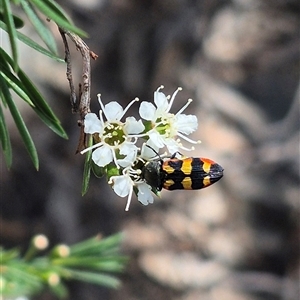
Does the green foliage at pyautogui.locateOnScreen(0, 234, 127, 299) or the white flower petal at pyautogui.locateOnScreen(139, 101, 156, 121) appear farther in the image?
the green foliage at pyautogui.locateOnScreen(0, 234, 127, 299)

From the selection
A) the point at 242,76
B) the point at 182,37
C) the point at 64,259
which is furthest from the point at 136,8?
the point at 64,259

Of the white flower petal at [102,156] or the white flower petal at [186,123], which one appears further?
the white flower petal at [186,123]

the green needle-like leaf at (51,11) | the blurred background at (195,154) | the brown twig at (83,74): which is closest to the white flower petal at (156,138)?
the brown twig at (83,74)

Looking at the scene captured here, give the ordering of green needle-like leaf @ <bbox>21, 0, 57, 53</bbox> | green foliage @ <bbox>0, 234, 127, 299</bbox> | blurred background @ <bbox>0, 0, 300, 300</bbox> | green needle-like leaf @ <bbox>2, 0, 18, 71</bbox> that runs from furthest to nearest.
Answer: blurred background @ <bbox>0, 0, 300, 300</bbox> < green foliage @ <bbox>0, 234, 127, 299</bbox> < green needle-like leaf @ <bbox>21, 0, 57, 53</bbox> < green needle-like leaf @ <bbox>2, 0, 18, 71</bbox>

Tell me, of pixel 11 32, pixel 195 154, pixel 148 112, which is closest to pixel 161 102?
pixel 148 112

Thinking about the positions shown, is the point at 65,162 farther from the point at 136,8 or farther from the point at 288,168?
the point at 288,168

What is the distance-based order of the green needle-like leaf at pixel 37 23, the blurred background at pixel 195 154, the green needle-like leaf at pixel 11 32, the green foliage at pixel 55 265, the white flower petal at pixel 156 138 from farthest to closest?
the blurred background at pixel 195 154 → the green foliage at pixel 55 265 → the white flower petal at pixel 156 138 → the green needle-like leaf at pixel 37 23 → the green needle-like leaf at pixel 11 32

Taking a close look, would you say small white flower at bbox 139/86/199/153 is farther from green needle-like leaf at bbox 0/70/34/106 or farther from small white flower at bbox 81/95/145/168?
green needle-like leaf at bbox 0/70/34/106

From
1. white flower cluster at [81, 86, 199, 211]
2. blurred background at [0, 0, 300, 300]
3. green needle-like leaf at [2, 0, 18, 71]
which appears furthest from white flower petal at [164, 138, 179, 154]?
blurred background at [0, 0, 300, 300]

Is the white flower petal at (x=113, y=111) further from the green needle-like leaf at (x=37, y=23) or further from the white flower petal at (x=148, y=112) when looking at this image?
the green needle-like leaf at (x=37, y=23)
